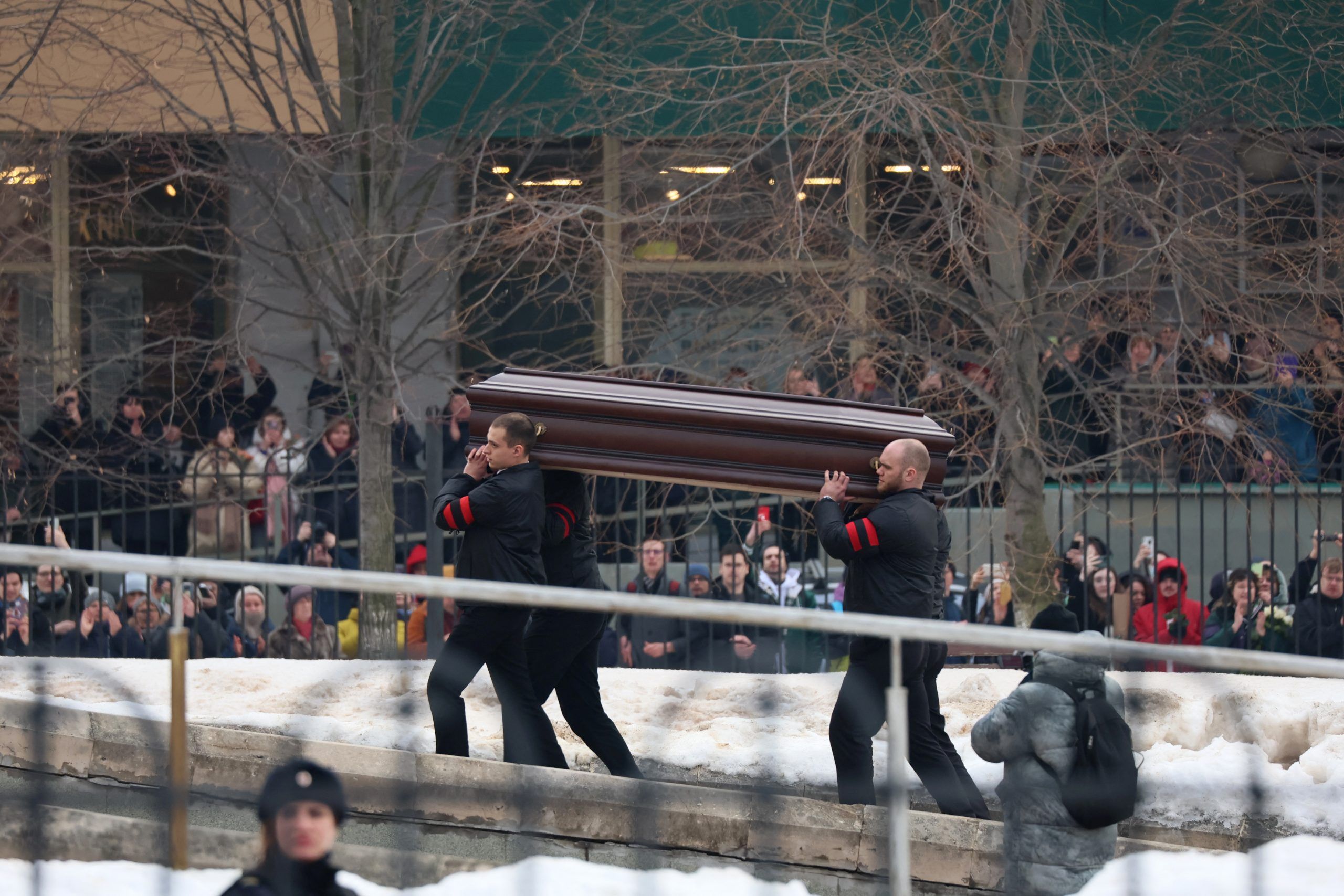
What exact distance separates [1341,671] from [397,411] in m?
7.13

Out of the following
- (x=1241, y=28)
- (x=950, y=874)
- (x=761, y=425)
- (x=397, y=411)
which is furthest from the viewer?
(x=397, y=411)

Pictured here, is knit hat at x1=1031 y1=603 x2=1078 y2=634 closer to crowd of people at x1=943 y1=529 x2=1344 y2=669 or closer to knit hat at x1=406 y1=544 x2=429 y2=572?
crowd of people at x1=943 y1=529 x2=1344 y2=669

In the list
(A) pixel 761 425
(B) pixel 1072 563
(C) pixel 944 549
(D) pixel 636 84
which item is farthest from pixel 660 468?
(B) pixel 1072 563

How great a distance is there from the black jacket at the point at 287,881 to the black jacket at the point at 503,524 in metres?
2.29

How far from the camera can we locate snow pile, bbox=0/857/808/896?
14.7 feet

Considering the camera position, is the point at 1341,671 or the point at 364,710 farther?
the point at 364,710

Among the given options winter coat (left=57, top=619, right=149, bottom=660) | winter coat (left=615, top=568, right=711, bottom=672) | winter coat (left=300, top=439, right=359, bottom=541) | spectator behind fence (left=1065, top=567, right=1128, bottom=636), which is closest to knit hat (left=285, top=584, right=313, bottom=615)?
winter coat (left=300, top=439, right=359, bottom=541)

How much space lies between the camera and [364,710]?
6742 mm

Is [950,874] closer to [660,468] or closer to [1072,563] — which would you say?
[660,468]

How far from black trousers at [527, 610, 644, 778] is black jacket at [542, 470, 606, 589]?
0.83 ft

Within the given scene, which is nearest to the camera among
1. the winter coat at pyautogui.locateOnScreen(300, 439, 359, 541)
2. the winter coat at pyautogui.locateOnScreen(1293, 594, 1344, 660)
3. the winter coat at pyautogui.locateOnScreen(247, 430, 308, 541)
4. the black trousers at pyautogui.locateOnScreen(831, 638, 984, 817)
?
the black trousers at pyautogui.locateOnScreen(831, 638, 984, 817)

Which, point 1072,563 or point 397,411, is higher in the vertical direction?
point 397,411

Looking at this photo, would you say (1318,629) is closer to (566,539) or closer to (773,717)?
(773,717)

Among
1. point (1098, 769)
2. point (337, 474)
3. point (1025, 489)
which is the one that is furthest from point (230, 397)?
point (1098, 769)
